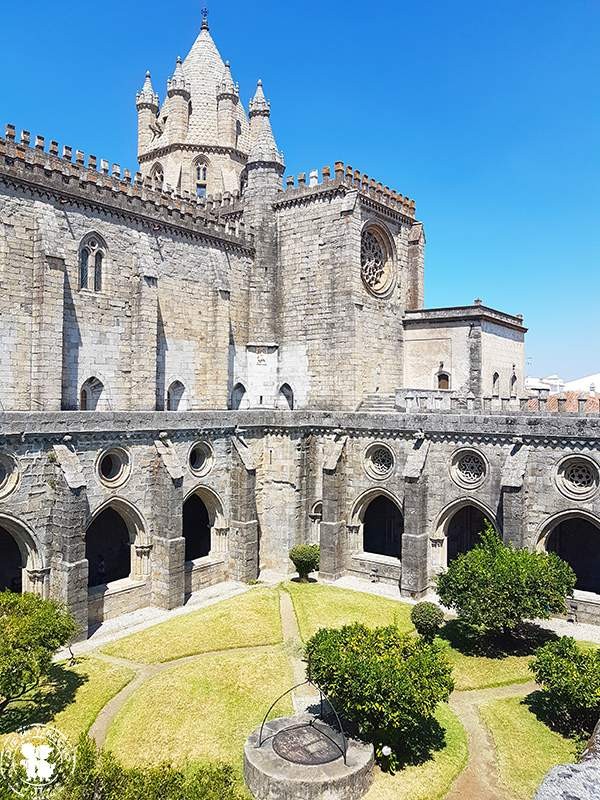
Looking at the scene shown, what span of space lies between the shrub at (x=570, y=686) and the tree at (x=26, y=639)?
40.8ft

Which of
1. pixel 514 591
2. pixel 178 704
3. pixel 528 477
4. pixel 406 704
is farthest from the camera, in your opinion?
pixel 528 477

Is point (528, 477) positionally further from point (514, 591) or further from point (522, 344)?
point (522, 344)

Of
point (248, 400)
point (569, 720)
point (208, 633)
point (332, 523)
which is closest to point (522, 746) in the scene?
point (569, 720)

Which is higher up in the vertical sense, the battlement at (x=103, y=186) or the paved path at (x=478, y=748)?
the battlement at (x=103, y=186)

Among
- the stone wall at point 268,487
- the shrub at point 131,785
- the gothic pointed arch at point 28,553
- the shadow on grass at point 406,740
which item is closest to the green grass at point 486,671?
the shadow on grass at point 406,740

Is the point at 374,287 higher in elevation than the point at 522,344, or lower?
higher

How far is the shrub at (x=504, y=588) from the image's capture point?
64.0 ft

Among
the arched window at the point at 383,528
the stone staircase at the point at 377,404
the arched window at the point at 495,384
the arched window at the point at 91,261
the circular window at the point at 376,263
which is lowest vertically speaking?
the arched window at the point at 383,528

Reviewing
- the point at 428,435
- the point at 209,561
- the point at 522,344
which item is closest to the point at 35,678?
the point at 209,561

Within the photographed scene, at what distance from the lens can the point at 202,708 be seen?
55.5ft

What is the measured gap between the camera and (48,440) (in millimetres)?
21094

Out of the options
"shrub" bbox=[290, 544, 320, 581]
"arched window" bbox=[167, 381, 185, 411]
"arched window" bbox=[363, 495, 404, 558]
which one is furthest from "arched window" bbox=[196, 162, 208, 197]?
"shrub" bbox=[290, 544, 320, 581]

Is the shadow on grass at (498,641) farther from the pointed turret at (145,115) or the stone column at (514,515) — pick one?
the pointed turret at (145,115)

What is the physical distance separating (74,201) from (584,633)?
25.9m
